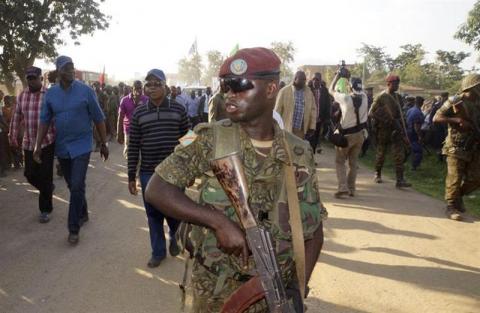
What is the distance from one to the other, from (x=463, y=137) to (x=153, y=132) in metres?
3.82

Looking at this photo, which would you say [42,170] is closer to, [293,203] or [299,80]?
[299,80]

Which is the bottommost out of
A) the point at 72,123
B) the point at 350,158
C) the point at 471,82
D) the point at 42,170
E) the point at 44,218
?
the point at 44,218

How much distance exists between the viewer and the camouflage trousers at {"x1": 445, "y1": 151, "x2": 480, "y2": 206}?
5227 millimetres

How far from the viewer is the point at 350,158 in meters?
6.39

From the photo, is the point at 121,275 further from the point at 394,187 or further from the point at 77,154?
the point at 394,187

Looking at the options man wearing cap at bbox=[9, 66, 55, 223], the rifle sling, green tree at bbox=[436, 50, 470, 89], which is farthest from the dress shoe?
green tree at bbox=[436, 50, 470, 89]

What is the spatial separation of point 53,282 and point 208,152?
2.90 metres

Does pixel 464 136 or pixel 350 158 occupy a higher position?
pixel 464 136

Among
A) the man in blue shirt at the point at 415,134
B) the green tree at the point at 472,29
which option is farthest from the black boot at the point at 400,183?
the green tree at the point at 472,29

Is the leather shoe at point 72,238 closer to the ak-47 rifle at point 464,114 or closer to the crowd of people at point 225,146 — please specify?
the crowd of people at point 225,146

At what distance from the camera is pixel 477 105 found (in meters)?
5.13

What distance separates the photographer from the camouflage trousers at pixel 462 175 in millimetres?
5227

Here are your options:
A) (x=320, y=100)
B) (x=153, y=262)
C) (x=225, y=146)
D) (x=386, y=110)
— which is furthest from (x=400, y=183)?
(x=225, y=146)

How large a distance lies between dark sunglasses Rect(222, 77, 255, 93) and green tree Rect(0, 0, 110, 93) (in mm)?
22084
